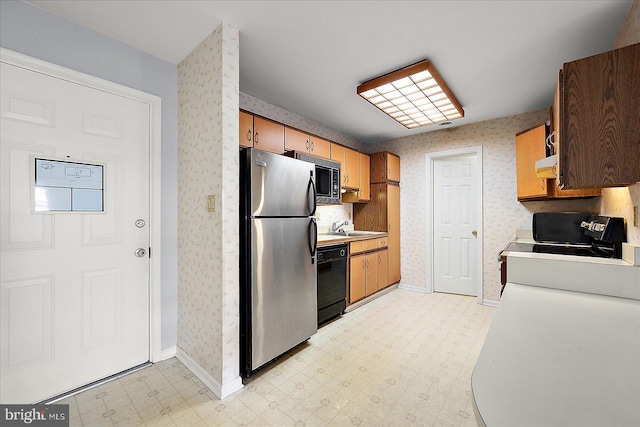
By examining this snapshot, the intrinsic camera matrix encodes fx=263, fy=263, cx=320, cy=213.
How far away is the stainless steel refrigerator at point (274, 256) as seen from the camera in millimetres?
1943

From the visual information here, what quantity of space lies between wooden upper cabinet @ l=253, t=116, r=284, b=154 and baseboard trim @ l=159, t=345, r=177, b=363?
191cm

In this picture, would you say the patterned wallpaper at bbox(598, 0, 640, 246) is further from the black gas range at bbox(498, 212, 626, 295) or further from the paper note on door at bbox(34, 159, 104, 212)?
the paper note on door at bbox(34, 159, 104, 212)

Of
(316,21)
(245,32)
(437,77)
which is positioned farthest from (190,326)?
(437,77)

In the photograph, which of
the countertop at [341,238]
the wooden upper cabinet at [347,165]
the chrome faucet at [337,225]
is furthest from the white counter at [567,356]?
the chrome faucet at [337,225]

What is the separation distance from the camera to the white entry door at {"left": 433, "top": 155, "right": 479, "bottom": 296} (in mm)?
3924

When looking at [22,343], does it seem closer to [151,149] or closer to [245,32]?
[151,149]

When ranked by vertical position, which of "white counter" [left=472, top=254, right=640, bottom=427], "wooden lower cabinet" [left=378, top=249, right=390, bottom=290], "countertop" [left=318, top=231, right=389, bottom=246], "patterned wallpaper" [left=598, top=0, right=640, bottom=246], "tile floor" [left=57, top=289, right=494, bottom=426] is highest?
"patterned wallpaper" [left=598, top=0, right=640, bottom=246]

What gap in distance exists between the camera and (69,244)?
179 centimetres

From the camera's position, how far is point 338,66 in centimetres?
232

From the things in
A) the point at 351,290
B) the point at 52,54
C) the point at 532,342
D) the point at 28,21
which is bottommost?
the point at 351,290

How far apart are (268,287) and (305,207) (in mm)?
756

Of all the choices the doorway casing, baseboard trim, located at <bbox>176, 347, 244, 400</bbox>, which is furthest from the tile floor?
the doorway casing

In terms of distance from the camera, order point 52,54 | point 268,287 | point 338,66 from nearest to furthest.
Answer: point 52,54, point 268,287, point 338,66

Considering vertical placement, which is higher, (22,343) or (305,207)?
(305,207)
